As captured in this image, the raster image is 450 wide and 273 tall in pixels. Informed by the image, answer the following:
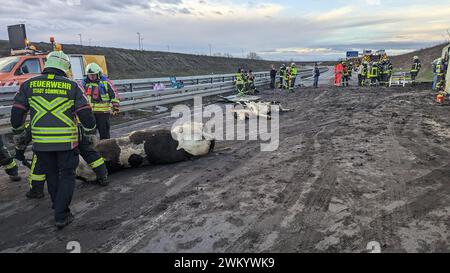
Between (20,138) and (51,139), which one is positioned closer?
(51,139)

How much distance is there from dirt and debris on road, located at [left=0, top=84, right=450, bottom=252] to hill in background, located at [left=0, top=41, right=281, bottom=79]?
27976mm

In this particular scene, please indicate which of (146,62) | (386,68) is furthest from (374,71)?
(146,62)

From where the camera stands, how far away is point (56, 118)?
13.7 feet

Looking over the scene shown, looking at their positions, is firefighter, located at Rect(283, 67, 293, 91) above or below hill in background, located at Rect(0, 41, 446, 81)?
below

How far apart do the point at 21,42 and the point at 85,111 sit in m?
11.4

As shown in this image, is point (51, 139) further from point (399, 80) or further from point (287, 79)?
point (399, 80)

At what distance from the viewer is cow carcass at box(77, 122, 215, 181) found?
233 inches

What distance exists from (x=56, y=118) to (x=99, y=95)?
3164mm

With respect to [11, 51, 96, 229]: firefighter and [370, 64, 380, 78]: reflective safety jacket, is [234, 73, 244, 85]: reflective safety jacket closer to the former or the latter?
[370, 64, 380, 78]: reflective safety jacket

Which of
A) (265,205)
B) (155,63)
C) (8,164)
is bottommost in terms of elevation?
(265,205)

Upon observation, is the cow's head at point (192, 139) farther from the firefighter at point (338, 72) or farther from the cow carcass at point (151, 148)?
the firefighter at point (338, 72)

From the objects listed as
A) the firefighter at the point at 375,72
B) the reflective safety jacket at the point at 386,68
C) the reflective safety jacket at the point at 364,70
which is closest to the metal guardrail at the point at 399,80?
the reflective safety jacket at the point at 386,68

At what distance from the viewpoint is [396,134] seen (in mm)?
8109

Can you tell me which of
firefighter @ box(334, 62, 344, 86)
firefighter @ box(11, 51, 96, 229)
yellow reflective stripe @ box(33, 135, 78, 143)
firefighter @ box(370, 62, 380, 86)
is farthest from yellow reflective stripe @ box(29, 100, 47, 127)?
firefighter @ box(334, 62, 344, 86)
